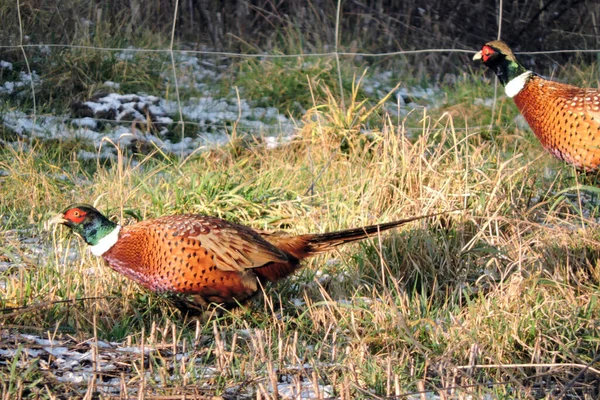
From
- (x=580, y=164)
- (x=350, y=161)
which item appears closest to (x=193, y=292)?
(x=350, y=161)

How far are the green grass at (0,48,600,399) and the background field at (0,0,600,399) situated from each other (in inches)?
0.5

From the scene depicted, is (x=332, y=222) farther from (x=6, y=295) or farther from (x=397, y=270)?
(x=6, y=295)

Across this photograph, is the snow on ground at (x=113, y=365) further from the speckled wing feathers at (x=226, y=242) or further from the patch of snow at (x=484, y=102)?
the patch of snow at (x=484, y=102)

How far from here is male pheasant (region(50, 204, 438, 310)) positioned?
373 cm

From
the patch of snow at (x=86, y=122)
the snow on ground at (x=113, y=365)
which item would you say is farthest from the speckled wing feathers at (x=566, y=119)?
the patch of snow at (x=86, y=122)

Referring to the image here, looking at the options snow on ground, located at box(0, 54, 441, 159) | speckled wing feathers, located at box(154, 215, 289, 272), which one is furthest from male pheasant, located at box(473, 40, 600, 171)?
speckled wing feathers, located at box(154, 215, 289, 272)

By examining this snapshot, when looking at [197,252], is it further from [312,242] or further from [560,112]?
[560,112]

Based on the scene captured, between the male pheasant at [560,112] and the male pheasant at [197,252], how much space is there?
155 cm

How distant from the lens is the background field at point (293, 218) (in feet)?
10.1

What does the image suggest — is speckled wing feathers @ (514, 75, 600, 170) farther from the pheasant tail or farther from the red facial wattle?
the red facial wattle

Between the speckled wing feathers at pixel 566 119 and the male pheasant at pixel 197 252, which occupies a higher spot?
the speckled wing feathers at pixel 566 119

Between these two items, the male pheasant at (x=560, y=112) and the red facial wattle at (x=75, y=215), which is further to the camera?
the male pheasant at (x=560, y=112)

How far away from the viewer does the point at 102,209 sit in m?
4.71

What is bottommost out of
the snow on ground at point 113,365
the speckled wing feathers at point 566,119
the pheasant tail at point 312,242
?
the snow on ground at point 113,365
